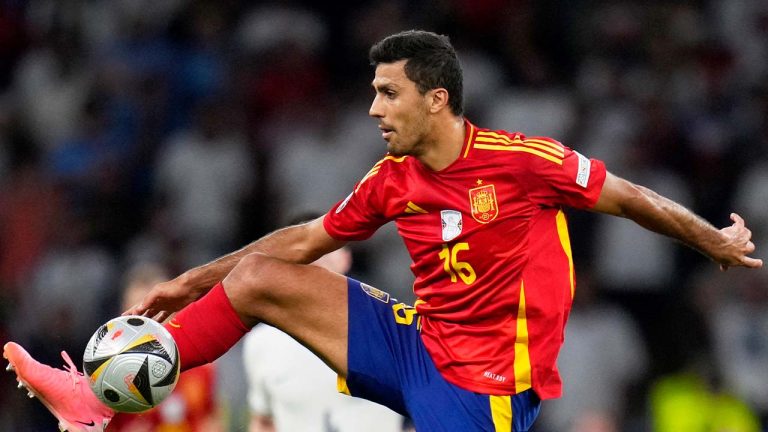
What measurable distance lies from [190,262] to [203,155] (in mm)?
998

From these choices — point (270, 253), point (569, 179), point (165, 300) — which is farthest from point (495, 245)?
point (165, 300)

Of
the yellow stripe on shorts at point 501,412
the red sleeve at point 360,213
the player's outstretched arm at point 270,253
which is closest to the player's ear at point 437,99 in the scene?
the red sleeve at point 360,213

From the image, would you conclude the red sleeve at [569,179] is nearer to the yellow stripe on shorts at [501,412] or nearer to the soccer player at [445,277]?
the soccer player at [445,277]

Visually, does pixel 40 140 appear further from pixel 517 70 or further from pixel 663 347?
pixel 663 347

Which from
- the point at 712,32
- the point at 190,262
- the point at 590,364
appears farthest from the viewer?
the point at 712,32

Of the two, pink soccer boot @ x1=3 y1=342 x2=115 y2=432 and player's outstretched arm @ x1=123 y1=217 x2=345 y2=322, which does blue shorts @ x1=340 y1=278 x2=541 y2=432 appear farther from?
pink soccer boot @ x1=3 y1=342 x2=115 y2=432

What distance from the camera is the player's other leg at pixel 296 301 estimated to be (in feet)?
18.1

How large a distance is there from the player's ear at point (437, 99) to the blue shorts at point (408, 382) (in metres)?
0.78

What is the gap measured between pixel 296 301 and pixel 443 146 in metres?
0.83

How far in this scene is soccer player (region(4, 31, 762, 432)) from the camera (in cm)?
552

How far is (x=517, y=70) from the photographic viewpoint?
1062 cm

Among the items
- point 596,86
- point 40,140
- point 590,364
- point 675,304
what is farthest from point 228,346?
point 40,140

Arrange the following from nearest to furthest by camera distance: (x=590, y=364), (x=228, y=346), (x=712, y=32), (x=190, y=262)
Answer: (x=228, y=346)
(x=590, y=364)
(x=190, y=262)
(x=712, y=32)

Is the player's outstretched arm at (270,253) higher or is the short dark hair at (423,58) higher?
the short dark hair at (423,58)
